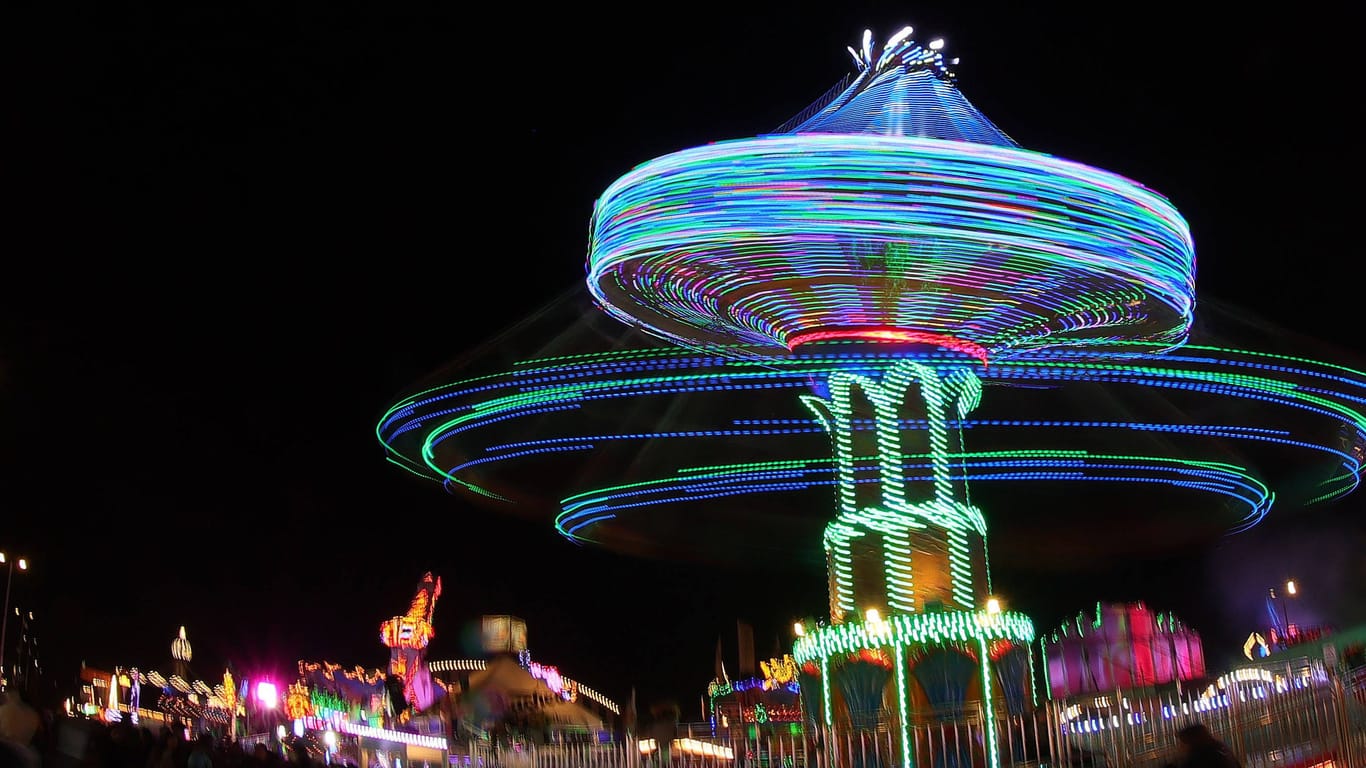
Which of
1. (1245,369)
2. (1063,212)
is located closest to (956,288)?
(1063,212)

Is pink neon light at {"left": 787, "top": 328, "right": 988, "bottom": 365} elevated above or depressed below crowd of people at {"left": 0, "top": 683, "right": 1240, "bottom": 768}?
above

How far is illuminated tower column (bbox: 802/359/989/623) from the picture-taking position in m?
19.8

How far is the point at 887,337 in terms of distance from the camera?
19469 millimetres

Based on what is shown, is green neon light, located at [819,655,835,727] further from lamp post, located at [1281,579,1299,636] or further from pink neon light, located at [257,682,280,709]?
pink neon light, located at [257,682,280,709]

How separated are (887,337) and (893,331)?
0.16 m

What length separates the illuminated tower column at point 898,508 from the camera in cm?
1983

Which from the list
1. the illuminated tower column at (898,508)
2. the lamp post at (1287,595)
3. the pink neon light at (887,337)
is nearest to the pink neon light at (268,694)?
the lamp post at (1287,595)

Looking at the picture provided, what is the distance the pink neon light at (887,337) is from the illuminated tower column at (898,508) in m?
0.39

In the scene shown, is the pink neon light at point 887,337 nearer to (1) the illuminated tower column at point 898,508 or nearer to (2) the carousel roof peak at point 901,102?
(1) the illuminated tower column at point 898,508

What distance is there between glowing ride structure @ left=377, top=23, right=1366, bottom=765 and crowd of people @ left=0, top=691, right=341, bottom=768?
601 cm

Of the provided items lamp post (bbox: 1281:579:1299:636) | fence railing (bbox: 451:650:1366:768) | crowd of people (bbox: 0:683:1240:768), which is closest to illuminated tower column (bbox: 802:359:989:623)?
fence railing (bbox: 451:650:1366:768)

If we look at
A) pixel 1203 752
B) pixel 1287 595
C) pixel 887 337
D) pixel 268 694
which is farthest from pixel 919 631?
pixel 268 694

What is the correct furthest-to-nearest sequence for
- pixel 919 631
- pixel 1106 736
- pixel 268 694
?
pixel 268 694
pixel 919 631
pixel 1106 736

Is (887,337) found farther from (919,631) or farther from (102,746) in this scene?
(102,746)
